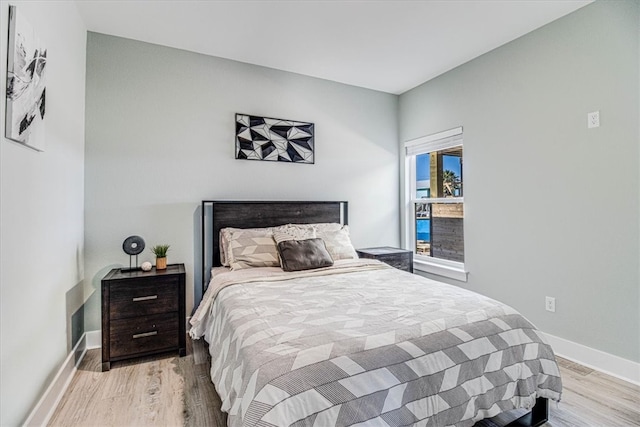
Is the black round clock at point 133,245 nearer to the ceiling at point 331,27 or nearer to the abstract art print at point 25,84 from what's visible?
the abstract art print at point 25,84

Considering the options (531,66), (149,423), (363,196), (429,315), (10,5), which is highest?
(531,66)

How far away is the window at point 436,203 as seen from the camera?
3529mm

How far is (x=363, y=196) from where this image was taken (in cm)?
397

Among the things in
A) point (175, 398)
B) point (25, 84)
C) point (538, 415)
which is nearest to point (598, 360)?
point (538, 415)

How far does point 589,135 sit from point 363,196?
7.18 ft

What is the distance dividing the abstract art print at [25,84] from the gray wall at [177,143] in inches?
42.4

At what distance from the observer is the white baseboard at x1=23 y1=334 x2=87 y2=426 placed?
5.44 ft

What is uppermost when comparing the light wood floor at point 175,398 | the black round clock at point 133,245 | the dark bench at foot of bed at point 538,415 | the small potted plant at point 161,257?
the black round clock at point 133,245

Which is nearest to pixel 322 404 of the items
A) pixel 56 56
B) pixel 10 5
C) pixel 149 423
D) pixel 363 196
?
pixel 149 423

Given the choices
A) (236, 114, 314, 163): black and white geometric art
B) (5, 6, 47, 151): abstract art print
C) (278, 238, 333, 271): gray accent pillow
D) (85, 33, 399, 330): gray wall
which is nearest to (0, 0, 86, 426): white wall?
(5, 6, 47, 151): abstract art print

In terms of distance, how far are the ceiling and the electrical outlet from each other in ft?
7.33

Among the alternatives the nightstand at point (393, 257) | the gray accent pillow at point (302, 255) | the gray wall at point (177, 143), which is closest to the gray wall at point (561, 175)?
the nightstand at point (393, 257)

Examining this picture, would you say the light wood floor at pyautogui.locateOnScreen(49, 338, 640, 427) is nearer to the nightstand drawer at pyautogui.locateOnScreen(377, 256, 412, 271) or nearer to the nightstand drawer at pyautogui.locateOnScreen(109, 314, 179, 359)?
the nightstand drawer at pyautogui.locateOnScreen(109, 314, 179, 359)

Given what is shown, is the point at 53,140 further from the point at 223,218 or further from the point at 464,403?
the point at 464,403
